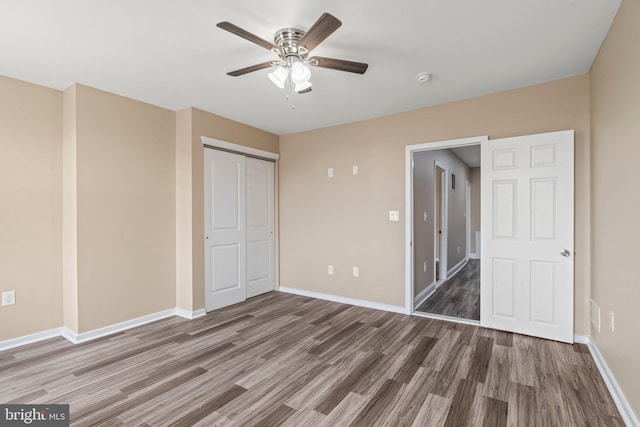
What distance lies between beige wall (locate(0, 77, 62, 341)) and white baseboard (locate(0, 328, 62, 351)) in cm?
4

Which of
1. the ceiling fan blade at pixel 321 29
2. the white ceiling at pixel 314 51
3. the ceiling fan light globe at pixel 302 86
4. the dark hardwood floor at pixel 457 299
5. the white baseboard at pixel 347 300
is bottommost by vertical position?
the dark hardwood floor at pixel 457 299

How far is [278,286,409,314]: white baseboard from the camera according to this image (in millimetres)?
3803

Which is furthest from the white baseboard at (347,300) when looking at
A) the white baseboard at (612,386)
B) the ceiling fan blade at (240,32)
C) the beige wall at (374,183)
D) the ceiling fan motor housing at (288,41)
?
the ceiling fan blade at (240,32)

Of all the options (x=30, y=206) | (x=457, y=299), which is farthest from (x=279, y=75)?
(x=457, y=299)

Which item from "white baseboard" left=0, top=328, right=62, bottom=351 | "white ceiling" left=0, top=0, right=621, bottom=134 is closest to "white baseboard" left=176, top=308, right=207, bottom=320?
"white baseboard" left=0, top=328, right=62, bottom=351

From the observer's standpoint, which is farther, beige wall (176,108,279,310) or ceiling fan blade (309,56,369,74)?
beige wall (176,108,279,310)

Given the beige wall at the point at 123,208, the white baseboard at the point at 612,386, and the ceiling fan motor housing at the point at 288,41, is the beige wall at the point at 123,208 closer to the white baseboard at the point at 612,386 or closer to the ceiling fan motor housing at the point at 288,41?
the ceiling fan motor housing at the point at 288,41

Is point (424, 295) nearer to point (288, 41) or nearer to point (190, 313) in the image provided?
point (190, 313)

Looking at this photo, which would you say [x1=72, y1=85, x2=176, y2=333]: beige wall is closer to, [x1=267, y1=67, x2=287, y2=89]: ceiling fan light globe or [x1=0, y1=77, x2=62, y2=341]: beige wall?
[x1=0, y1=77, x2=62, y2=341]: beige wall

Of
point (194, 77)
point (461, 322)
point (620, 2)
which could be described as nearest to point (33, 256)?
point (194, 77)

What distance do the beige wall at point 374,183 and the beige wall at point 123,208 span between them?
5.80ft

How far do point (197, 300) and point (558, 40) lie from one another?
4188mm

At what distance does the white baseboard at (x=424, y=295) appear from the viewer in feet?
13.1

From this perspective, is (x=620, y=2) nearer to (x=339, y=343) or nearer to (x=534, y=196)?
(x=534, y=196)
